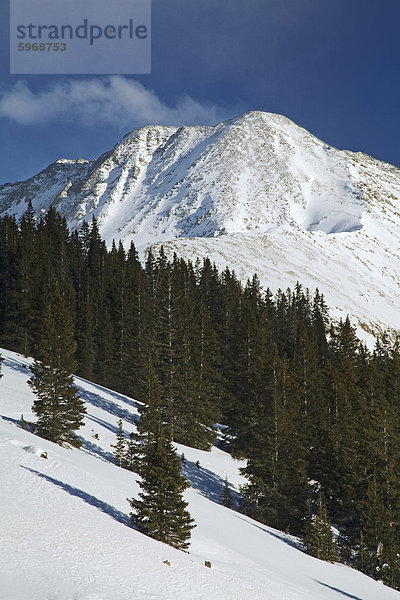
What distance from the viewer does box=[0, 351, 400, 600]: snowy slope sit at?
945 cm

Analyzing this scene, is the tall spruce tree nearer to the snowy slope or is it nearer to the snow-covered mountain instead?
the snowy slope

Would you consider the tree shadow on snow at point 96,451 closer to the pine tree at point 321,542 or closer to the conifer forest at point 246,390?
the conifer forest at point 246,390

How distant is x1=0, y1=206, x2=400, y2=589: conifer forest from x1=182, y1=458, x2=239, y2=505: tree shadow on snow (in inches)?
45.2

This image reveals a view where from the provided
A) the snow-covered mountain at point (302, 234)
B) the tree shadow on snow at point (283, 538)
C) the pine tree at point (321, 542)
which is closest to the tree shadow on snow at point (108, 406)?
the tree shadow on snow at point (283, 538)

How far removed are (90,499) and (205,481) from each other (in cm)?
1563

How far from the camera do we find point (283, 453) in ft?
97.7

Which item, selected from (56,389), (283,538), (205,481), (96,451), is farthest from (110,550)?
(205,481)

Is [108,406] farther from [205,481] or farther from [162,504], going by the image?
[162,504]

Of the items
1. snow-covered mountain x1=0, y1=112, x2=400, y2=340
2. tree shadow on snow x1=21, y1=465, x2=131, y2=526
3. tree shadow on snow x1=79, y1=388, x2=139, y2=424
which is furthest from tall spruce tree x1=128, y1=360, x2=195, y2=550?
snow-covered mountain x1=0, y1=112, x2=400, y2=340

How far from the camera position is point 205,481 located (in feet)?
94.9

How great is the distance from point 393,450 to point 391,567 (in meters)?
9.13

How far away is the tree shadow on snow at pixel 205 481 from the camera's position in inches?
1077

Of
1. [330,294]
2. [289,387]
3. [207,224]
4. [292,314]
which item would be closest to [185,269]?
[292,314]

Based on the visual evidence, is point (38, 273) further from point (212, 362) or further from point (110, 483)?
point (110, 483)
